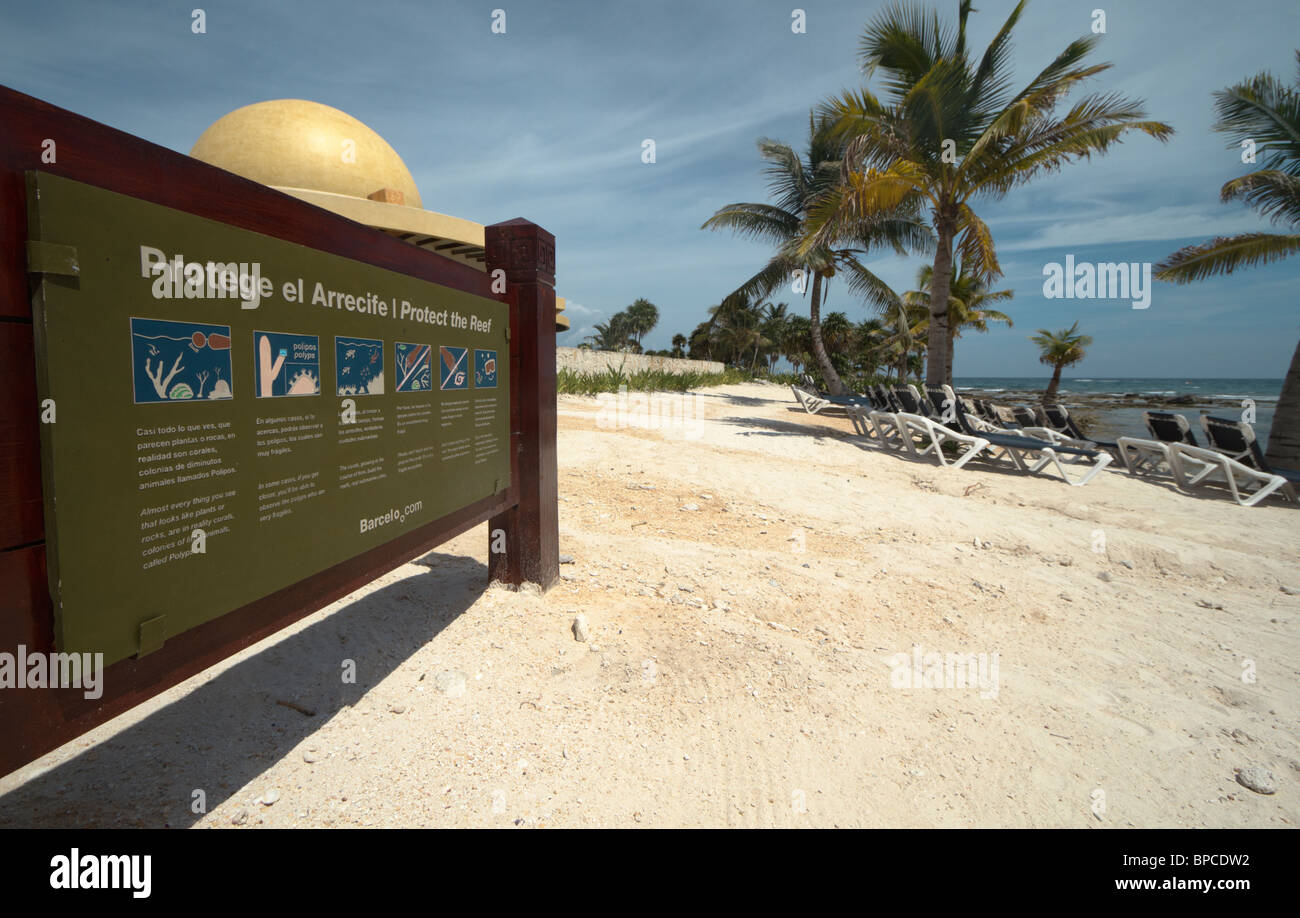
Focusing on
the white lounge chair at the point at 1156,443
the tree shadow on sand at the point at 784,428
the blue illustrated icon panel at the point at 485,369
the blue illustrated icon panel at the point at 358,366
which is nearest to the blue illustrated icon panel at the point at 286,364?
the blue illustrated icon panel at the point at 358,366

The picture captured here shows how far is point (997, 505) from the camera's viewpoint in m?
6.73

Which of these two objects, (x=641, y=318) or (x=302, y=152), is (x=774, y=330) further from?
(x=302, y=152)

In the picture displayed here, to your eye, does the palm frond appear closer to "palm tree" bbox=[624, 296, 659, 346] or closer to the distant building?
the distant building

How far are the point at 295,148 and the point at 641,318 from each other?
219 feet

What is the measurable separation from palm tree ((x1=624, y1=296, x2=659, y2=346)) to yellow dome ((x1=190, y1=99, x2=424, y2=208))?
6532 cm

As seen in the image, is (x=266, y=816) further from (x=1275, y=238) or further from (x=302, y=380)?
(x=1275, y=238)

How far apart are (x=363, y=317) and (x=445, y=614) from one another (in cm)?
190

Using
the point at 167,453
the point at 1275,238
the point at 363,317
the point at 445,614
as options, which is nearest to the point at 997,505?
the point at 445,614

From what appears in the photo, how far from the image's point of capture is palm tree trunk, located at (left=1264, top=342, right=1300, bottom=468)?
9.32 metres

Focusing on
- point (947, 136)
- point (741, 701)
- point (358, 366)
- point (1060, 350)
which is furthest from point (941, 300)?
point (1060, 350)

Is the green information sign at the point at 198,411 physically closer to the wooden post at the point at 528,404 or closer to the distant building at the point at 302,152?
the wooden post at the point at 528,404

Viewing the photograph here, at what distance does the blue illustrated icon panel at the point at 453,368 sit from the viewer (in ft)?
9.16

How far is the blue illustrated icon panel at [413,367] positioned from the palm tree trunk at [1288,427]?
13.0m

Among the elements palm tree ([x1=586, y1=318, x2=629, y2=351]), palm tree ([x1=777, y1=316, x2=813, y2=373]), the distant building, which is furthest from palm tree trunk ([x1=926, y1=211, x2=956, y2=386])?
palm tree ([x1=586, y1=318, x2=629, y2=351])
